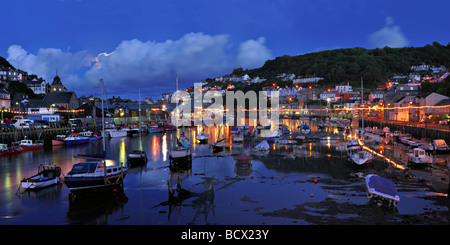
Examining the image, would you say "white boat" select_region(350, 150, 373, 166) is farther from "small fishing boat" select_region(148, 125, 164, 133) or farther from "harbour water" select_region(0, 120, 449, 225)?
"small fishing boat" select_region(148, 125, 164, 133)

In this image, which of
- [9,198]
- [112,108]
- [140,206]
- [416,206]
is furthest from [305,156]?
[112,108]

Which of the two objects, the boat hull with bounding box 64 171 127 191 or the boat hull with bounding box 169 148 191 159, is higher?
the boat hull with bounding box 169 148 191 159

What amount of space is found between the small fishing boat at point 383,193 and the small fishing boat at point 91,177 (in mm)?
17271

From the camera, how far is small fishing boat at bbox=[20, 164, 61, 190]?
22562mm

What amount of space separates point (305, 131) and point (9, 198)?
2348 inches

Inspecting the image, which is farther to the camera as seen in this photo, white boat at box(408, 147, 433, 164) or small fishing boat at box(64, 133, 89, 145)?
small fishing boat at box(64, 133, 89, 145)

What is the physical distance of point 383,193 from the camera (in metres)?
17.4

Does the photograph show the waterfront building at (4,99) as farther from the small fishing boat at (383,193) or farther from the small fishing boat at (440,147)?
the small fishing boat at (440,147)

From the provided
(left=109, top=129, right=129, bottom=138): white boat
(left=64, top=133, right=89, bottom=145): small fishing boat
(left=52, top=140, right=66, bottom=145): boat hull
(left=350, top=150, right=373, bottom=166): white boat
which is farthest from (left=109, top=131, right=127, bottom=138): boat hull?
(left=350, top=150, right=373, bottom=166): white boat

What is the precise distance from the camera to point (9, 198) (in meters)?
20.8

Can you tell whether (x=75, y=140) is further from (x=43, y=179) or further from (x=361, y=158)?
(x=361, y=158)

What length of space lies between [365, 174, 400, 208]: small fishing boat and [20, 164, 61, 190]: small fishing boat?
2390 cm
